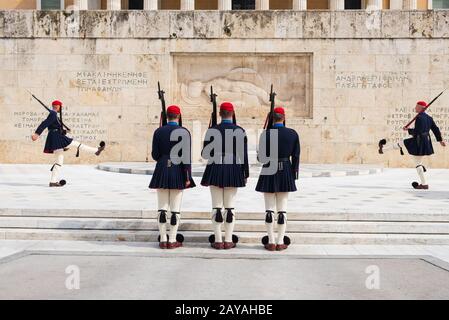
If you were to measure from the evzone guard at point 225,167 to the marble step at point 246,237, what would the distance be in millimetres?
675

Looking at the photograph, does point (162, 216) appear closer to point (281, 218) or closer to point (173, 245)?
point (173, 245)

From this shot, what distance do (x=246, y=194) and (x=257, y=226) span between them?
3.36 metres

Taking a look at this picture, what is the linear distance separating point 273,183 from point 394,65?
14.1m

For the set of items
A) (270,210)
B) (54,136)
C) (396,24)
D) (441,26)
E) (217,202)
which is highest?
(396,24)

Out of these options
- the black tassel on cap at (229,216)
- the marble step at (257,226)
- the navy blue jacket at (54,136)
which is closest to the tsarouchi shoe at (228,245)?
the black tassel on cap at (229,216)

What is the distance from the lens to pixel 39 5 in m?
39.6

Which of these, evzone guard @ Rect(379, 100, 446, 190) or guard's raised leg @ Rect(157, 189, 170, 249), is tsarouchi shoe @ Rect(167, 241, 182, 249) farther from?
evzone guard @ Rect(379, 100, 446, 190)

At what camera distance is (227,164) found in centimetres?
740

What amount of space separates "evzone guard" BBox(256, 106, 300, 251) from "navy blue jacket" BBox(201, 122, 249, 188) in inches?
11.5

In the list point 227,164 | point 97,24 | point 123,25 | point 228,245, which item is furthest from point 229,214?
point 97,24

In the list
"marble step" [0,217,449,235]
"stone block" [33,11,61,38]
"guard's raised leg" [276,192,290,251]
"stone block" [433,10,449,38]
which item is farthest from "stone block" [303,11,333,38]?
"guard's raised leg" [276,192,290,251]

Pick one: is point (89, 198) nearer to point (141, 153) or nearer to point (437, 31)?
point (141, 153)

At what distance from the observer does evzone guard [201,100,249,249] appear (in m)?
7.36

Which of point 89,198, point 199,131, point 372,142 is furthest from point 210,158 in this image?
point 372,142
